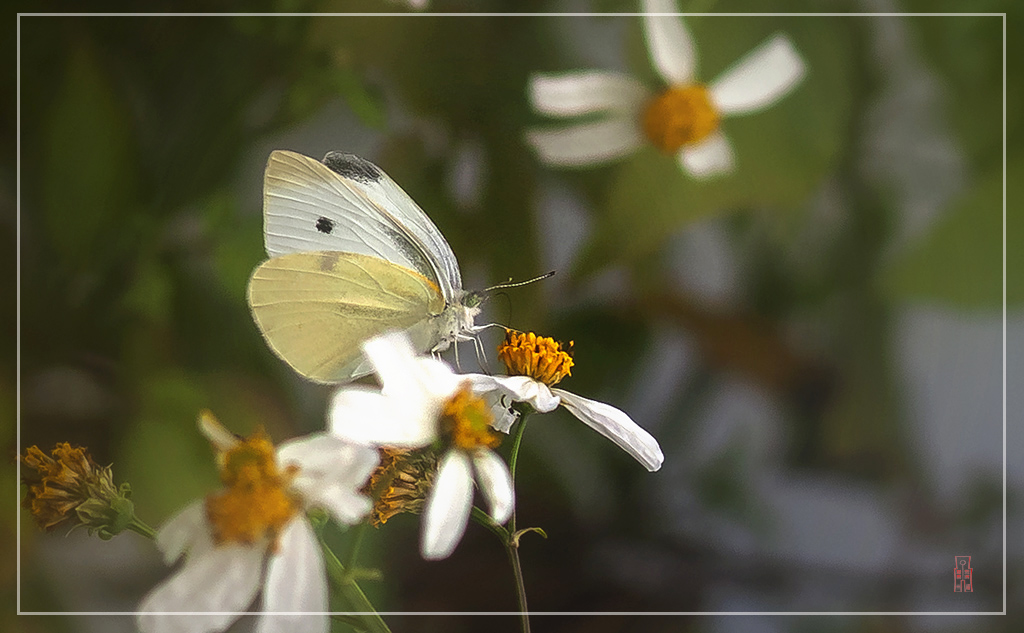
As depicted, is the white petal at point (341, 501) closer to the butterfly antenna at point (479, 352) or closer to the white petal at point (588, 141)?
the butterfly antenna at point (479, 352)

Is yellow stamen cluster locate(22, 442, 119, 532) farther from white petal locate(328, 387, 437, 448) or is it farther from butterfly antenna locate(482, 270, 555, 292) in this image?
butterfly antenna locate(482, 270, 555, 292)

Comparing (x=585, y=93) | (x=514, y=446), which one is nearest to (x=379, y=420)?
(x=514, y=446)

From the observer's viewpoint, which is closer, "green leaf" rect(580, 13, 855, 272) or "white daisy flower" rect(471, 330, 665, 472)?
"white daisy flower" rect(471, 330, 665, 472)

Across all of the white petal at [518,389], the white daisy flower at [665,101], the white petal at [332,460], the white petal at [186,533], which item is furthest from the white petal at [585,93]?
the white petal at [186,533]

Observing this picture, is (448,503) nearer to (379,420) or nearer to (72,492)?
(379,420)

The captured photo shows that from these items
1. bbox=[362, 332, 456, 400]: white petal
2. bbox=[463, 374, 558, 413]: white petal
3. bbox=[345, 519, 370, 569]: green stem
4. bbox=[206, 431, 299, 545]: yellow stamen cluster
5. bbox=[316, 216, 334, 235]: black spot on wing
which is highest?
bbox=[316, 216, 334, 235]: black spot on wing

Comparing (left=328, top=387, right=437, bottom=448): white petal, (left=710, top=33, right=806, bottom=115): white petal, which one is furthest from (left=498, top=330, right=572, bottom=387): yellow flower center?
(left=710, top=33, right=806, bottom=115): white petal
